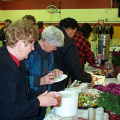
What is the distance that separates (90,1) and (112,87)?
14.1m

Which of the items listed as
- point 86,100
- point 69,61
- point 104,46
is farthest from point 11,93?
point 104,46

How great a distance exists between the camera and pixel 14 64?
125cm

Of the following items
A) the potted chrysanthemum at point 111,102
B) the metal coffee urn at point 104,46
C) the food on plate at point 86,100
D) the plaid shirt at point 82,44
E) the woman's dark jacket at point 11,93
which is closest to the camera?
the woman's dark jacket at point 11,93

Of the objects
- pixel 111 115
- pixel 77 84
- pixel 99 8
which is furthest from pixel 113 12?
pixel 111 115

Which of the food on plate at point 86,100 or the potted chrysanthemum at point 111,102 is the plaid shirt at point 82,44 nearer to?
the food on plate at point 86,100

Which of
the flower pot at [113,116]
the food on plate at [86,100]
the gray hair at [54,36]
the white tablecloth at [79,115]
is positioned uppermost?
the gray hair at [54,36]

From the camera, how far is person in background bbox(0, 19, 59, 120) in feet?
3.86

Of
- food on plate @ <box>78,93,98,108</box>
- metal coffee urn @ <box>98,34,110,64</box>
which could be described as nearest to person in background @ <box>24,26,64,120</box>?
food on plate @ <box>78,93,98,108</box>

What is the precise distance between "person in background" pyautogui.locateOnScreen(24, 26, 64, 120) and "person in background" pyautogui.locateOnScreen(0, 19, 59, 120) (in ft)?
1.99

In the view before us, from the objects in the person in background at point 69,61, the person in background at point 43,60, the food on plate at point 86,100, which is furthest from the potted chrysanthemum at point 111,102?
the person in background at point 69,61

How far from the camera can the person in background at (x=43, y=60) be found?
2.02 m

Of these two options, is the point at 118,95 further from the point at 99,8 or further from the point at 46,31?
the point at 99,8

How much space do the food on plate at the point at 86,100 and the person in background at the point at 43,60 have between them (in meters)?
0.33

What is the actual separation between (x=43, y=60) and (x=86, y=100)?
2.00ft
